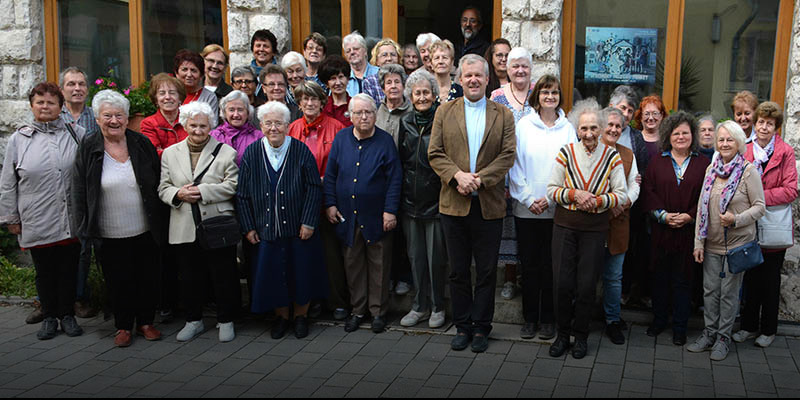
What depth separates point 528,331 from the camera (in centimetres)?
508

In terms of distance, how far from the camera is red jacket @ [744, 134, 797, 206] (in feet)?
15.9

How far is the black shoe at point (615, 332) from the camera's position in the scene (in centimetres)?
495

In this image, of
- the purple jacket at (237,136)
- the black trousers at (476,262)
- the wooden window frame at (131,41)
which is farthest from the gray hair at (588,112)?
the wooden window frame at (131,41)

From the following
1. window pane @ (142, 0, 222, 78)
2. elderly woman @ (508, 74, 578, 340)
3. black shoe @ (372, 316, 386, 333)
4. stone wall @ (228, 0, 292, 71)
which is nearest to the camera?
elderly woman @ (508, 74, 578, 340)

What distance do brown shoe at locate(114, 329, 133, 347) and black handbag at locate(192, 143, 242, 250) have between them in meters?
0.89

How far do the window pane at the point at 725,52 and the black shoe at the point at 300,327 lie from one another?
4035 millimetres

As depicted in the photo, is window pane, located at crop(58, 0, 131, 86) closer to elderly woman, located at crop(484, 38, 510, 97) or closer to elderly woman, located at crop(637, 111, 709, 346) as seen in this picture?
elderly woman, located at crop(484, 38, 510, 97)

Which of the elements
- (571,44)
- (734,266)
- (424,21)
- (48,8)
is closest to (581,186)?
(734,266)

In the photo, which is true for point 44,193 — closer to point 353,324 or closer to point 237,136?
point 237,136

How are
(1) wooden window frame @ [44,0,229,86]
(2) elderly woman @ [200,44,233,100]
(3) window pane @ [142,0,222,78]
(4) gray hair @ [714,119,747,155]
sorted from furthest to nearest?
(1) wooden window frame @ [44,0,229,86]
(3) window pane @ [142,0,222,78]
(2) elderly woman @ [200,44,233,100]
(4) gray hair @ [714,119,747,155]

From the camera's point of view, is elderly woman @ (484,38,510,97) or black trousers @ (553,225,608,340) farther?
elderly woman @ (484,38,510,97)

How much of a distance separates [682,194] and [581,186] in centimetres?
82

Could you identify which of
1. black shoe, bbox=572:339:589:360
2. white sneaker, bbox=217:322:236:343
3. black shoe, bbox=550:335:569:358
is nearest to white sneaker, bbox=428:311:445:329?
black shoe, bbox=550:335:569:358

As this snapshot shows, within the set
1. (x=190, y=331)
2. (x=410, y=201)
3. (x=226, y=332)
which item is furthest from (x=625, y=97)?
(x=190, y=331)
